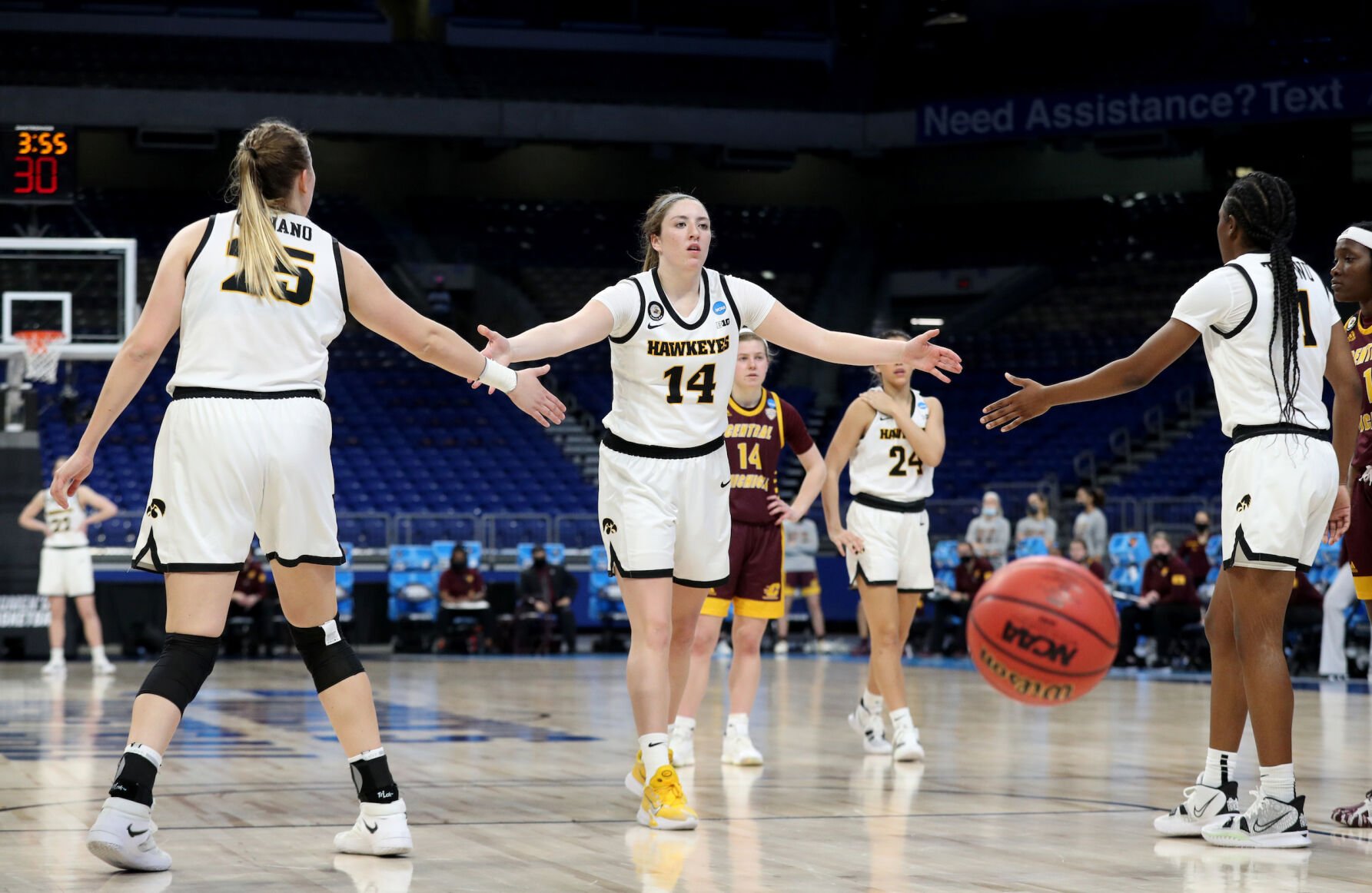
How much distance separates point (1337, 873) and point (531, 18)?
2813 cm

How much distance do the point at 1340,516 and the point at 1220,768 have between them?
1.02 metres

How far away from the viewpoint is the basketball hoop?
56.7 ft

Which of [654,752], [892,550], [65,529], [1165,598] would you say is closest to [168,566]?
[654,752]

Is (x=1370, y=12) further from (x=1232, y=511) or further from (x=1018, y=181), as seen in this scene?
(x=1232, y=511)

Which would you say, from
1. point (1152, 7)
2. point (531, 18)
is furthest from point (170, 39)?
point (1152, 7)

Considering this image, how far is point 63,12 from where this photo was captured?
2828 centimetres

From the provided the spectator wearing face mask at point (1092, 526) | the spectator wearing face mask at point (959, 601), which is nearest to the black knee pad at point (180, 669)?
the spectator wearing face mask at point (959, 601)

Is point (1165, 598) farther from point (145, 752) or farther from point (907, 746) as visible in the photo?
point (145, 752)

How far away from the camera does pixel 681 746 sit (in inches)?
297

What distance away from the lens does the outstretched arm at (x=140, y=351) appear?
4.61 metres

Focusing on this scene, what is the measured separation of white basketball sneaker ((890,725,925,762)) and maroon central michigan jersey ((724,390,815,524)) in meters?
1.26

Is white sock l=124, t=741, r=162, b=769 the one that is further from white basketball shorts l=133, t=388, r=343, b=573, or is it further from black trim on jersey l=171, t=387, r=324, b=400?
black trim on jersey l=171, t=387, r=324, b=400

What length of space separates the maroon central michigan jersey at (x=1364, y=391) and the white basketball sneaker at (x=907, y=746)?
276 centimetres

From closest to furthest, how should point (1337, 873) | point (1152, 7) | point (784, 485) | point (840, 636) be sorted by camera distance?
point (1337, 873) < point (840, 636) < point (784, 485) < point (1152, 7)
